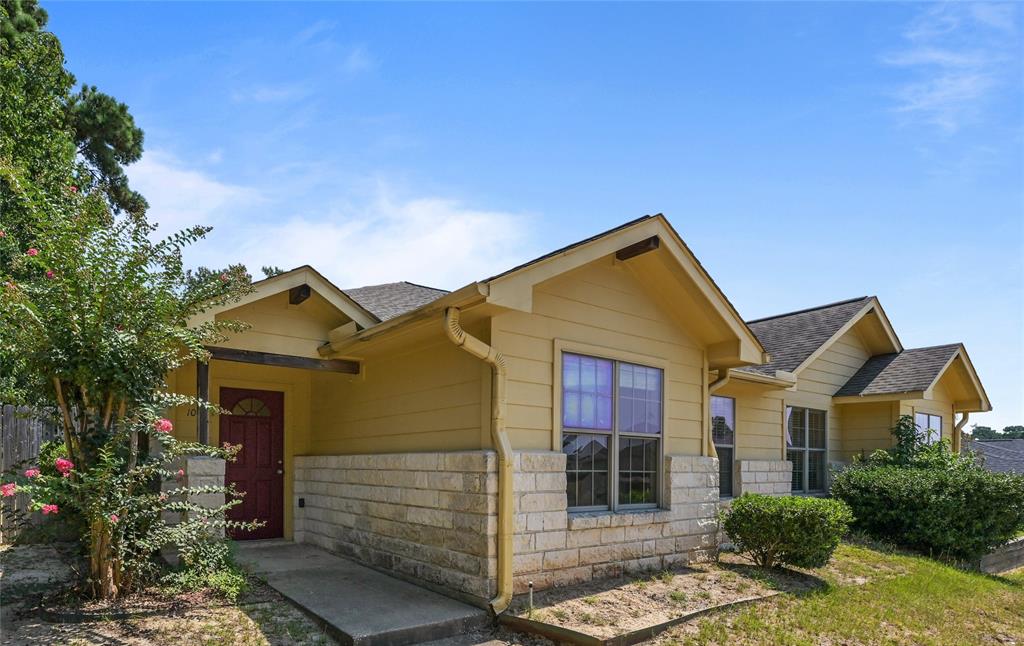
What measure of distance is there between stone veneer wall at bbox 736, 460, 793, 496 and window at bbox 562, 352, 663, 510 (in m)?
3.29

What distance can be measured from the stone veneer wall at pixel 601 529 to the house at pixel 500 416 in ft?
0.07

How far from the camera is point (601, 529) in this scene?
23.6 ft

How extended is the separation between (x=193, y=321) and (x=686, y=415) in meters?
5.80

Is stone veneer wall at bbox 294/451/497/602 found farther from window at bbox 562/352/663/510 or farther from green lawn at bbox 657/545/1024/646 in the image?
green lawn at bbox 657/545/1024/646

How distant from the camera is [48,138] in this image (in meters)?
12.2

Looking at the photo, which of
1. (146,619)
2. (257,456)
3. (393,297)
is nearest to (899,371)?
(393,297)

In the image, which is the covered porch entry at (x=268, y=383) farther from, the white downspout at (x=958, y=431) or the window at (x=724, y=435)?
the white downspout at (x=958, y=431)

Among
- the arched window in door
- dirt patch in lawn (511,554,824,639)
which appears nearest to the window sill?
dirt patch in lawn (511,554,824,639)

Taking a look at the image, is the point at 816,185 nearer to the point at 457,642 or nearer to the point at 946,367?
the point at 946,367

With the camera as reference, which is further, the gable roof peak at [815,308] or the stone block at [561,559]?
the gable roof peak at [815,308]

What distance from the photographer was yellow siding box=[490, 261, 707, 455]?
6.75 meters

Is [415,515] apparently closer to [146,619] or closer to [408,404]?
[408,404]

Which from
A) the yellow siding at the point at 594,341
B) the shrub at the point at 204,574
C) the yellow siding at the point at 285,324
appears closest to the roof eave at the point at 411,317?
the yellow siding at the point at 285,324

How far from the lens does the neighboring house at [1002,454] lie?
18609 millimetres
